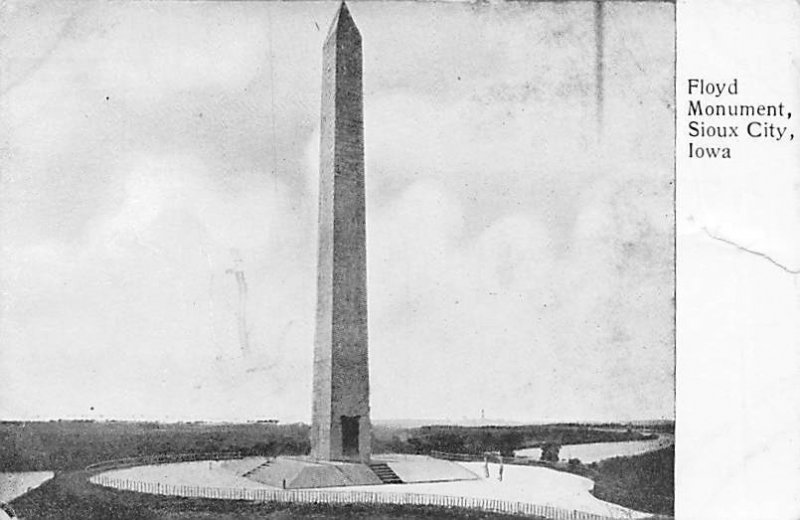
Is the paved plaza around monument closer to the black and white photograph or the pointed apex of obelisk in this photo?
the black and white photograph

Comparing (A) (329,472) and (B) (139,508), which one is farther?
(A) (329,472)

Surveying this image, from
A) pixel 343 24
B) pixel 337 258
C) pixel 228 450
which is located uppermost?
pixel 343 24

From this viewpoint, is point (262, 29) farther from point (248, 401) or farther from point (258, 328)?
point (248, 401)

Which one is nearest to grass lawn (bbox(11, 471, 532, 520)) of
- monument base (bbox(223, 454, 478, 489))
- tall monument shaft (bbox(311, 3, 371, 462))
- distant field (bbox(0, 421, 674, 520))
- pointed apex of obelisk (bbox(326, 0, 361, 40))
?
distant field (bbox(0, 421, 674, 520))

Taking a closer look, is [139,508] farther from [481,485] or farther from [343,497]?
[481,485]

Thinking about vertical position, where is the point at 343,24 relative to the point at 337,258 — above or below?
above

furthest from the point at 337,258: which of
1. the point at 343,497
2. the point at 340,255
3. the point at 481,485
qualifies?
the point at 481,485
